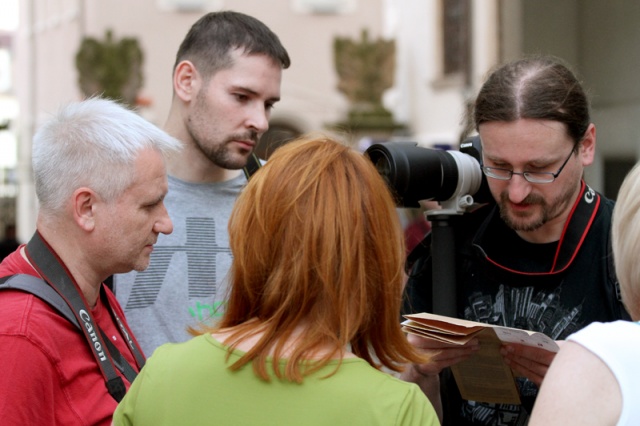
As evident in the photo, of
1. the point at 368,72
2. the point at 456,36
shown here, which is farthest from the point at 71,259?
the point at 368,72

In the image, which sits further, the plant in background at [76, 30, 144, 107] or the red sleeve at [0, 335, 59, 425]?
the plant in background at [76, 30, 144, 107]

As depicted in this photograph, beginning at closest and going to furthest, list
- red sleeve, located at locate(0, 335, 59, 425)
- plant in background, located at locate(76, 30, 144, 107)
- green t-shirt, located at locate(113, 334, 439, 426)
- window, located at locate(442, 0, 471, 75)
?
green t-shirt, located at locate(113, 334, 439, 426) < red sleeve, located at locate(0, 335, 59, 425) < window, located at locate(442, 0, 471, 75) < plant in background, located at locate(76, 30, 144, 107)

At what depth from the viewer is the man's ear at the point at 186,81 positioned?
126 inches

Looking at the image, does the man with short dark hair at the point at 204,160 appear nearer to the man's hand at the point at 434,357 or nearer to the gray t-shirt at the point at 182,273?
the gray t-shirt at the point at 182,273

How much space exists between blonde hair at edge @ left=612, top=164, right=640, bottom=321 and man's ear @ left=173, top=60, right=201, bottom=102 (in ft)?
5.51

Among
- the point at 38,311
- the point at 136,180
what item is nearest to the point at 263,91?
the point at 136,180

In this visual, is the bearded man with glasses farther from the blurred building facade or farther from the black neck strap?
the blurred building facade

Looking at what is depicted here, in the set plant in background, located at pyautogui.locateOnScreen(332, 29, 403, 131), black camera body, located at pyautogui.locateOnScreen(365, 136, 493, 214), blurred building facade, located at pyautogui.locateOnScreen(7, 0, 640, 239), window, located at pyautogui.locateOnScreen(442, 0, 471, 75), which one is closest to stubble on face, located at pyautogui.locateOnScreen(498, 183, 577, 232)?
black camera body, located at pyautogui.locateOnScreen(365, 136, 493, 214)

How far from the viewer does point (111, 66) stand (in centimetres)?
1884

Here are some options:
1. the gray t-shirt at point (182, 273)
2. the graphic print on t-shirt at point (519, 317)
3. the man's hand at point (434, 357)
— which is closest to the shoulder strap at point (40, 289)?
the gray t-shirt at point (182, 273)

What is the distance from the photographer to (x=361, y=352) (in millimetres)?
1848

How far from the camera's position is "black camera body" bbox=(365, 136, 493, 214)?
8.05 ft

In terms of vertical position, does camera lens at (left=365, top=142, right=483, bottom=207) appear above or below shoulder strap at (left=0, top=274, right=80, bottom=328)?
above

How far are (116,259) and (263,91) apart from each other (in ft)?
3.41
